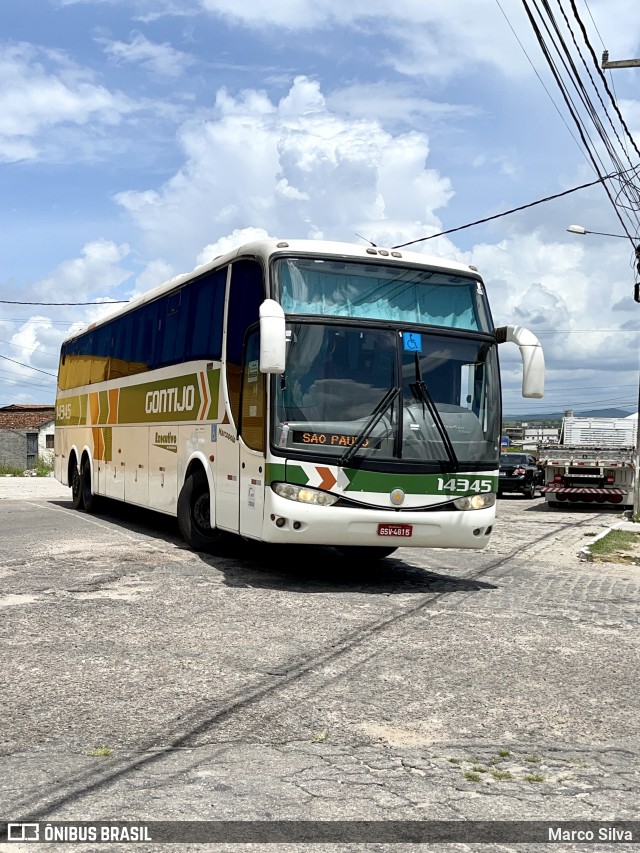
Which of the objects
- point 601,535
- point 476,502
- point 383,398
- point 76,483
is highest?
point 383,398

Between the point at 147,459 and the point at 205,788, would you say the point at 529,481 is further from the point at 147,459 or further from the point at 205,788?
the point at 205,788

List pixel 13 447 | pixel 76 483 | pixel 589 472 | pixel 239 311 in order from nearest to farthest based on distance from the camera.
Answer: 1. pixel 239 311
2. pixel 76 483
3. pixel 589 472
4. pixel 13 447

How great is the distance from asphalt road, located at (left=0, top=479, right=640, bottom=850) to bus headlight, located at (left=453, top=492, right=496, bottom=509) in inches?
34.4

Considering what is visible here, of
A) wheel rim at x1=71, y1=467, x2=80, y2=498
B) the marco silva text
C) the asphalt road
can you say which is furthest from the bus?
wheel rim at x1=71, y1=467, x2=80, y2=498

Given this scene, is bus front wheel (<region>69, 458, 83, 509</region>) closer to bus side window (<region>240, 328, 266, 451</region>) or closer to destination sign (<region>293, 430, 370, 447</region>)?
bus side window (<region>240, 328, 266, 451</region>)

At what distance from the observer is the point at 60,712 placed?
5.77m

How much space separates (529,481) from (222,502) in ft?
82.2

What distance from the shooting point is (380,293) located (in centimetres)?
1097

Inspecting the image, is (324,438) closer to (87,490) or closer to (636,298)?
(87,490)

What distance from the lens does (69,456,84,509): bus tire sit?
20.7 m

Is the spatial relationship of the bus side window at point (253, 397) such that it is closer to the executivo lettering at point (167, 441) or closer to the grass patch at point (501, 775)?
the executivo lettering at point (167, 441)

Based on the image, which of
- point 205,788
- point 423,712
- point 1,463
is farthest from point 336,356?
point 1,463

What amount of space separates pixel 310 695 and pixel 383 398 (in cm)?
471

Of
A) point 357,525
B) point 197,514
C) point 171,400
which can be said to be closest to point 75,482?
point 171,400
